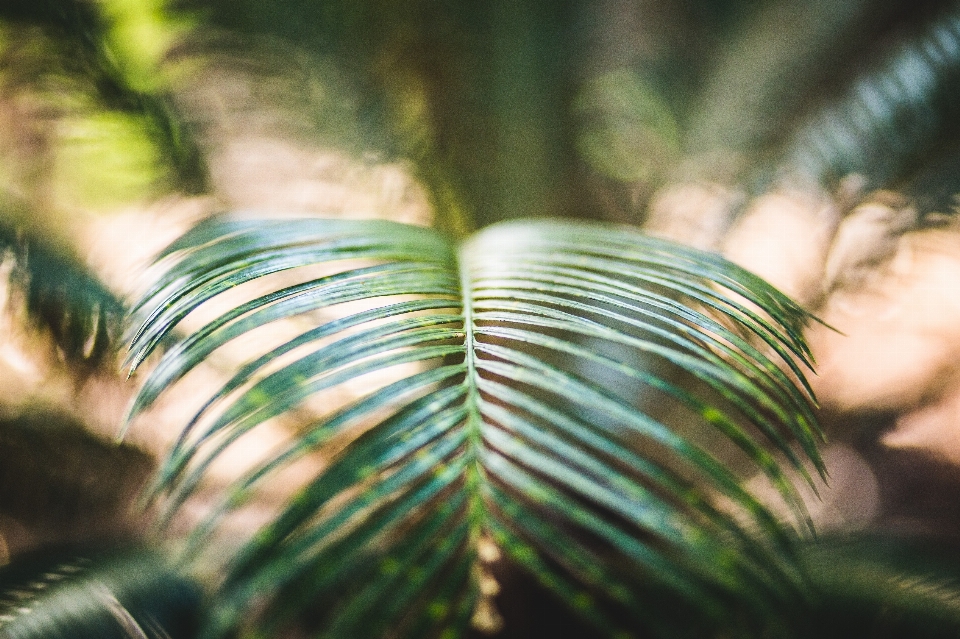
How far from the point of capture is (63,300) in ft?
2.01

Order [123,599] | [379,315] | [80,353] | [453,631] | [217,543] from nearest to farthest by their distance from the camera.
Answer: [453,631] < [379,315] < [123,599] < [80,353] < [217,543]

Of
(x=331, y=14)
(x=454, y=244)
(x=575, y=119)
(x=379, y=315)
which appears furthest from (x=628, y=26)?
(x=379, y=315)

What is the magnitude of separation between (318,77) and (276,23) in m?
0.10

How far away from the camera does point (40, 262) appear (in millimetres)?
608

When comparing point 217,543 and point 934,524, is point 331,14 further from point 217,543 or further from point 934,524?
point 934,524

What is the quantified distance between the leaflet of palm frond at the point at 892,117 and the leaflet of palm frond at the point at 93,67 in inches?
A: 38.5

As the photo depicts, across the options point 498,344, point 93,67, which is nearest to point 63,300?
point 93,67

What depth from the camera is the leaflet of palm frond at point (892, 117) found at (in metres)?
0.66

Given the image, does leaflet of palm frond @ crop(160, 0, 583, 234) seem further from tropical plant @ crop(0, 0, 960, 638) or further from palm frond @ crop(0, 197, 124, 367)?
palm frond @ crop(0, 197, 124, 367)

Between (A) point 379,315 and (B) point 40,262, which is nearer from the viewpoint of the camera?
(A) point 379,315

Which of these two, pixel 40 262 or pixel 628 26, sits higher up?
pixel 628 26

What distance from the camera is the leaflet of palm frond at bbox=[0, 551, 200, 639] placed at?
1.51 ft

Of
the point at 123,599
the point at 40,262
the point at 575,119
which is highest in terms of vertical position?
the point at 575,119

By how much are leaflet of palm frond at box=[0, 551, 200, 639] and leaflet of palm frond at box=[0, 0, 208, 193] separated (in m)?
0.57
